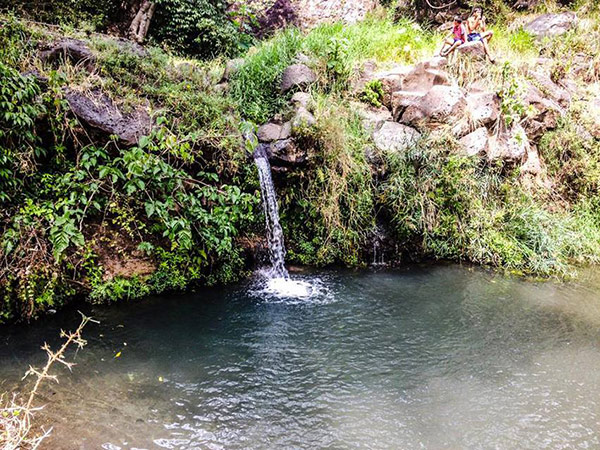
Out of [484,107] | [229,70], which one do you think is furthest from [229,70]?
[484,107]

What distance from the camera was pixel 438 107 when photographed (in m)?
6.86

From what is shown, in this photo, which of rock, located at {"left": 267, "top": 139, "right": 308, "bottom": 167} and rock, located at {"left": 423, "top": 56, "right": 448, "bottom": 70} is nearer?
rock, located at {"left": 267, "top": 139, "right": 308, "bottom": 167}

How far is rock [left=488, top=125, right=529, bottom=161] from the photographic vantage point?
684cm

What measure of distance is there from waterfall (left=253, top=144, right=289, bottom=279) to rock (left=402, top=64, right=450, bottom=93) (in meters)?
→ 3.60

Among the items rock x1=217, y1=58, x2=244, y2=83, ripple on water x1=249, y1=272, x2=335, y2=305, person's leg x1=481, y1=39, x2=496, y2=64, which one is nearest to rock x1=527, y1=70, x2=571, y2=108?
person's leg x1=481, y1=39, x2=496, y2=64

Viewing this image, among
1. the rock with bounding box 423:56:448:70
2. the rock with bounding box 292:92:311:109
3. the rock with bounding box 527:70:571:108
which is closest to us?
the rock with bounding box 292:92:311:109

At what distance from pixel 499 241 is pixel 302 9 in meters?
9.81

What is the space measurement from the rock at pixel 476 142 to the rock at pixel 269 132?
10.5 feet

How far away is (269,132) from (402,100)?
287 cm

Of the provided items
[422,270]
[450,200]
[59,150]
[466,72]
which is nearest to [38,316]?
[59,150]

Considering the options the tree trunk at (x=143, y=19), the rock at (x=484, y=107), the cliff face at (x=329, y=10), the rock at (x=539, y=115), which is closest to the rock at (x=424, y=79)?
the rock at (x=484, y=107)

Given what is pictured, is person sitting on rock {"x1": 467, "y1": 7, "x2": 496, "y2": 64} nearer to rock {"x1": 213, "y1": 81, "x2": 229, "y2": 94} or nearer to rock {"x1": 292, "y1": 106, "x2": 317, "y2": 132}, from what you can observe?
rock {"x1": 292, "y1": 106, "x2": 317, "y2": 132}

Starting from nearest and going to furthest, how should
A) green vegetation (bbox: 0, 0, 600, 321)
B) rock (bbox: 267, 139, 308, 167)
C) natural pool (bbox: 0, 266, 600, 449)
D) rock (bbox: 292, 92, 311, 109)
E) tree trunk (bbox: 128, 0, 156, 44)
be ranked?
natural pool (bbox: 0, 266, 600, 449) < green vegetation (bbox: 0, 0, 600, 321) < rock (bbox: 267, 139, 308, 167) < rock (bbox: 292, 92, 311, 109) < tree trunk (bbox: 128, 0, 156, 44)

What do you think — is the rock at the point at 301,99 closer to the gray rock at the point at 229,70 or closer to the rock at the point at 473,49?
the gray rock at the point at 229,70
